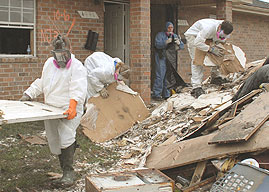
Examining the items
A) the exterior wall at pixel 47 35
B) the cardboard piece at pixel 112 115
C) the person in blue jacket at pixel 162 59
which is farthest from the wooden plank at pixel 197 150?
the person in blue jacket at pixel 162 59

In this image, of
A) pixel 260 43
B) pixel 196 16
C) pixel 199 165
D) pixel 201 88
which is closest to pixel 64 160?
pixel 199 165

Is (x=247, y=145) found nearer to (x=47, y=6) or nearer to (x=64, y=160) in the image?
(x=64, y=160)

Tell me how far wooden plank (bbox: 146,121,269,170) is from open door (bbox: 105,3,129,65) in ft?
17.9

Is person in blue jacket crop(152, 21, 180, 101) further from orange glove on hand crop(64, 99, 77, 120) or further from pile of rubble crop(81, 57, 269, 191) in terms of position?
orange glove on hand crop(64, 99, 77, 120)

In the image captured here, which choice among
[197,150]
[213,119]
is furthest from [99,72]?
[197,150]

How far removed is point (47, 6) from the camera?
9398 mm

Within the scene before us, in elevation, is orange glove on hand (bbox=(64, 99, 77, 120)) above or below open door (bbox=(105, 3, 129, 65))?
below

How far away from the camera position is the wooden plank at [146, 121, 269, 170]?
16.7 ft

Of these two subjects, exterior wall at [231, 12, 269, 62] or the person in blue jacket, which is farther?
exterior wall at [231, 12, 269, 62]

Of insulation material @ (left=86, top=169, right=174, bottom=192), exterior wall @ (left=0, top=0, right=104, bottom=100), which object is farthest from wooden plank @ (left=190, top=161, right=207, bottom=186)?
exterior wall @ (left=0, top=0, right=104, bottom=100)

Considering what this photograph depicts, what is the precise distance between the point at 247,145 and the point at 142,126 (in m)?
3.65

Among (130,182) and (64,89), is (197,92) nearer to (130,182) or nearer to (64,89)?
(64,89)

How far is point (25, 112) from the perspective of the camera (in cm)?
489

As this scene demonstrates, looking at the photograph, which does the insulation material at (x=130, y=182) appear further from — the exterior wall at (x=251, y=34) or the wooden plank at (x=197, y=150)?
the exterior wall at (x=251, y=34)
